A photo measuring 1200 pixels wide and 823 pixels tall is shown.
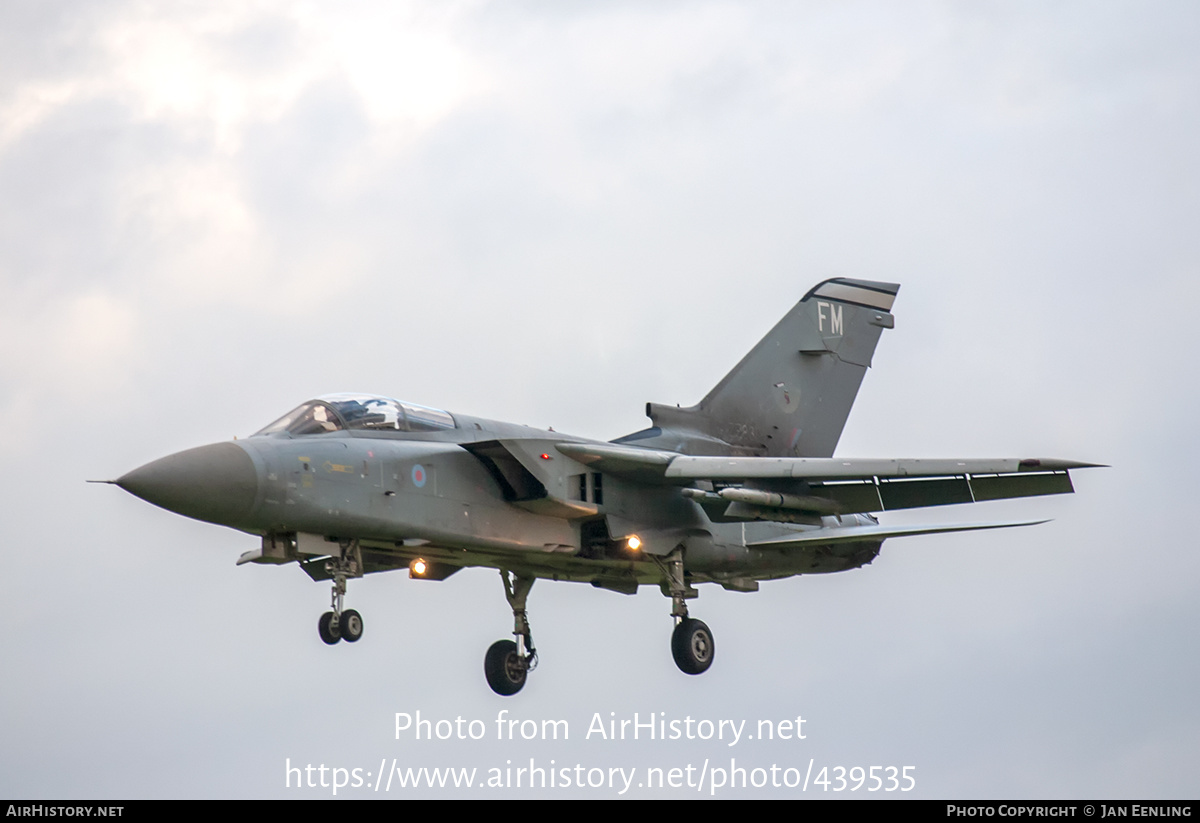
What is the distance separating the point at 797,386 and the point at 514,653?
Answer: 6.45 m

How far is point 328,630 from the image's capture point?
18312mm

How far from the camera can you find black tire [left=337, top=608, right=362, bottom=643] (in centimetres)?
1831

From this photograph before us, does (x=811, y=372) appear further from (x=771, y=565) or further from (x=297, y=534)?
(x=297, y=534)

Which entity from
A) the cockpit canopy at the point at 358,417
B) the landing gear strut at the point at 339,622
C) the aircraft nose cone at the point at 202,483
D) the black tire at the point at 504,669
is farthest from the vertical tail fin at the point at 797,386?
the aircraft nose cone at the point at 202,483

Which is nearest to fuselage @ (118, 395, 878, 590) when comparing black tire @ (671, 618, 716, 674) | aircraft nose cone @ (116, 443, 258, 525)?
aircraft nose cone @ (116, 443, 258, 525)

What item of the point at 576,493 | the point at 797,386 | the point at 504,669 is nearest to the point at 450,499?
the point at 576,493

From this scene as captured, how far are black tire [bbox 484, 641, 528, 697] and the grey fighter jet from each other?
21 millimetres

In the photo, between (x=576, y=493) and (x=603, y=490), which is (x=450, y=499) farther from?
(x=603, y=490)

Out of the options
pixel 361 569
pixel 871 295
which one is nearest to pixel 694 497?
pixel 361 569

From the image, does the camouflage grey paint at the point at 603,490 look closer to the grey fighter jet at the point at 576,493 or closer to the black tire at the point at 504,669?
the grey fighter jet at the point at 576,493

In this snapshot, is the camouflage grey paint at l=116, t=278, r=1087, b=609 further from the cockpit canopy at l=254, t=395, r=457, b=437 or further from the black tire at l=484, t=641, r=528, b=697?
the black tire at l=484, t=641, r=528, b=697

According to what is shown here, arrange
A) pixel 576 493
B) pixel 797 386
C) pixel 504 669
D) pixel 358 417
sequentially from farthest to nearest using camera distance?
pixel 797 386 → pixel 504 669 → pixel 576 493 → pixel 358 417

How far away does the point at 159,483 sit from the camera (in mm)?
17469

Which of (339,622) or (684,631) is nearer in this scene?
(339,622)
